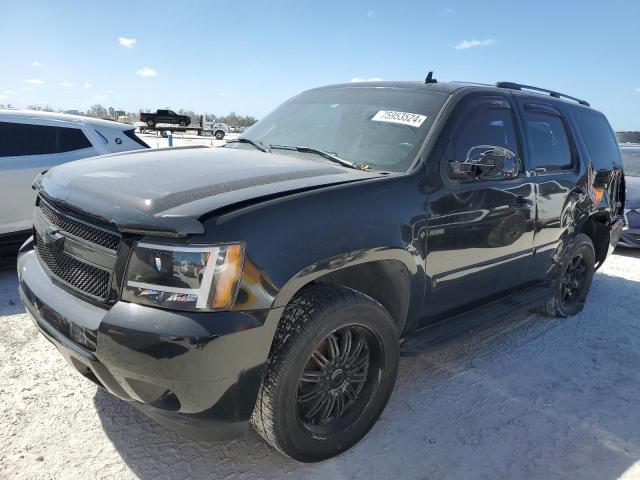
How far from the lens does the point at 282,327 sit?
221cm

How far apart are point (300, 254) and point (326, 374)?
70 centimetres

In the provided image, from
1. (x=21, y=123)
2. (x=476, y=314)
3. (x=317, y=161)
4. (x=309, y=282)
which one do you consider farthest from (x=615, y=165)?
(x=21, y=123)

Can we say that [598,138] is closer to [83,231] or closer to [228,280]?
[228,280]

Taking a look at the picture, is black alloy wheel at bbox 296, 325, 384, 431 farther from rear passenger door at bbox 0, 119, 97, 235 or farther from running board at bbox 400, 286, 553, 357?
rear passenger door at bbox 0, 119, 97, 235

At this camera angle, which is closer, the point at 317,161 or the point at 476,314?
the point at 317,161

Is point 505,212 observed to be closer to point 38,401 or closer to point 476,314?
point 476,314

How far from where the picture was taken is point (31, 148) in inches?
213

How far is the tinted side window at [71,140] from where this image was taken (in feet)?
18.3

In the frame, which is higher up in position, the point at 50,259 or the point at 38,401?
the point at 50,259

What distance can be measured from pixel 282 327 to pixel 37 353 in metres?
2.23

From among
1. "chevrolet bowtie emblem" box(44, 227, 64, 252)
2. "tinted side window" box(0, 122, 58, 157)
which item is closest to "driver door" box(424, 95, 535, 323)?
"chevrolet bowtie emblem" box(44, 227, 64, 252)

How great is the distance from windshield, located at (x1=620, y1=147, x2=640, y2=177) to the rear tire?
5177mm

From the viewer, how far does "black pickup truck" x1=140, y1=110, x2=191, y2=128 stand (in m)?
→ 47.9

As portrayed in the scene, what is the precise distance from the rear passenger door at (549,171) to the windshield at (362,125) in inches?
40.4
